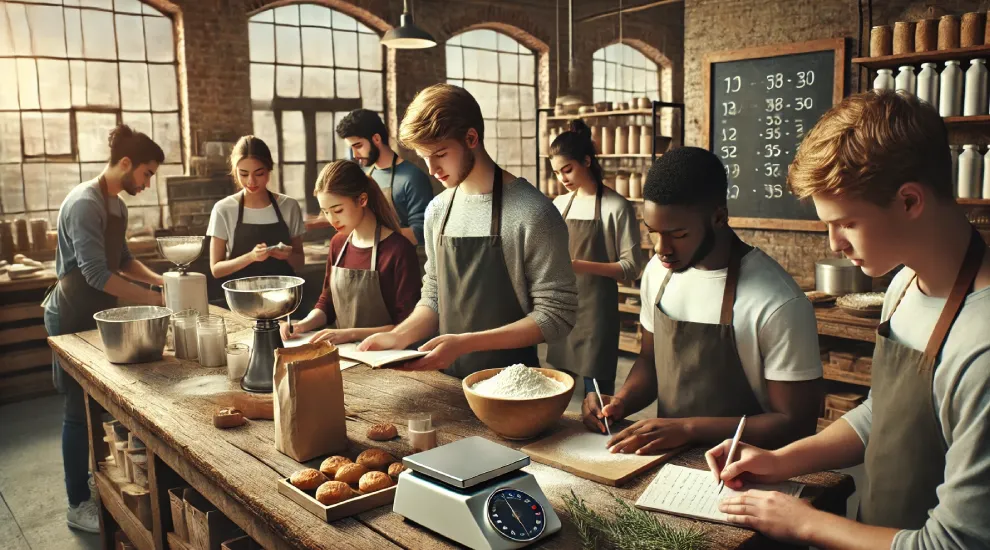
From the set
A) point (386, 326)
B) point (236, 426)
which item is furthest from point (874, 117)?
point (386, 326)

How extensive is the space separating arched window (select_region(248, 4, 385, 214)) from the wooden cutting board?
589 centimetres

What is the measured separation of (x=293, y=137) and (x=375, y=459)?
237 inches

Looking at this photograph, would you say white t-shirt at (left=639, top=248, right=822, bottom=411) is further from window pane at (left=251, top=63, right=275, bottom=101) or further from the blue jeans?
window pane at (left=251, top=63, right=275, bottom=101)

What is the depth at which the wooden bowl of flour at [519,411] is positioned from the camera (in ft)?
5.54

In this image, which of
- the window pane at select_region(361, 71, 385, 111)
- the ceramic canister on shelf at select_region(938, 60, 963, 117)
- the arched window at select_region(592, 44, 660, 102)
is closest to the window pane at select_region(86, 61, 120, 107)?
the window pane at select_region(361, 71, 385, 111)

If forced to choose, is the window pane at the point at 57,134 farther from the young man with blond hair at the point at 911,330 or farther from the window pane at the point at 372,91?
the young man with blond hair at the point at 911,330

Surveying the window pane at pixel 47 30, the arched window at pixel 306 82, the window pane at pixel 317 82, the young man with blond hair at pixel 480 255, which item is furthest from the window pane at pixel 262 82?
the young man with blond hair at pixel 480 255

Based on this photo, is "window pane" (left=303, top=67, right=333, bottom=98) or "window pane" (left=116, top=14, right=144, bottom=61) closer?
"window pane" (left=116, top=14, right=144, bottom=61)

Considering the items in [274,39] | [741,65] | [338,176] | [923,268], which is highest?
[274,39]

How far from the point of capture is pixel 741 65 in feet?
18.6

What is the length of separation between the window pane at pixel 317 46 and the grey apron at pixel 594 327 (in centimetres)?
401

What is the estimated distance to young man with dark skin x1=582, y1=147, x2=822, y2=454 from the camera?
168 centimetres

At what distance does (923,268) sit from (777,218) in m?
4.58

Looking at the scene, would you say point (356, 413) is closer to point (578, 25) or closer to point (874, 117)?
point (874, 117)
